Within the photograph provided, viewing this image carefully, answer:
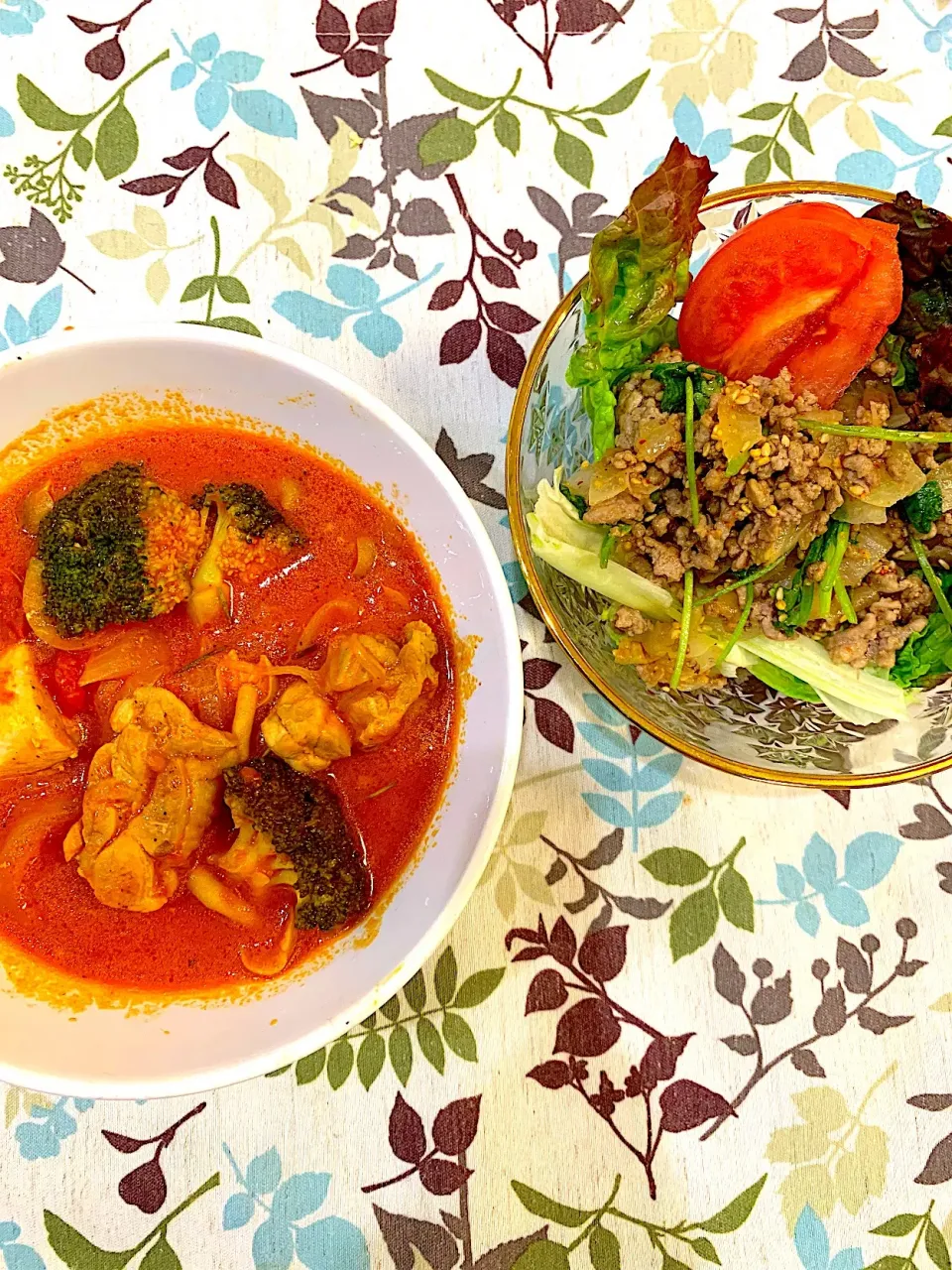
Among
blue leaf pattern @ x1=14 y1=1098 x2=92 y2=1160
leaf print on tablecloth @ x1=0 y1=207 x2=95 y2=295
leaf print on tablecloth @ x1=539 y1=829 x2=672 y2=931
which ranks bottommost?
blue leaf pattern @ x1=14 y1=1098 x2=92 y2=1160

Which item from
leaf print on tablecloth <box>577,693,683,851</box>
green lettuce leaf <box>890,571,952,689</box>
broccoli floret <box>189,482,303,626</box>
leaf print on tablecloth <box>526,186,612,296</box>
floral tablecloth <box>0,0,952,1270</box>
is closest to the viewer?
green lettuce leaf <box>890,571,952,689</box>

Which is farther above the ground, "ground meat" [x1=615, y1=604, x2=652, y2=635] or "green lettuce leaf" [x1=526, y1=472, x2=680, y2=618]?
"green lettuce leaf" [x1=526, y1=472, x2=680, y2=618]

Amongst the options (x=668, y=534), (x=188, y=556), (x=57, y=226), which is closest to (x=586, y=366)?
(x=668, y=534)

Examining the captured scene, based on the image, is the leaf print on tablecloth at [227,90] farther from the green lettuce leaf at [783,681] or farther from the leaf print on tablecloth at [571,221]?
the green lettuce leaf at [783,681]

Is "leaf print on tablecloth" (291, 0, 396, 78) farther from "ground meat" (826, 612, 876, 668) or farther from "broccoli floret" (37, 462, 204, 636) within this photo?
"ground meat" (826, 612, 876, 668)

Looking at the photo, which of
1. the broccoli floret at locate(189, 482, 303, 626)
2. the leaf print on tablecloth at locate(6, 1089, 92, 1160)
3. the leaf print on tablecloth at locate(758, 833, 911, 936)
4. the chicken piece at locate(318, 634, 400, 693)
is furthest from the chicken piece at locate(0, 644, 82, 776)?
the leaf print on tablecloth at locate(758, 833, 911, 936)

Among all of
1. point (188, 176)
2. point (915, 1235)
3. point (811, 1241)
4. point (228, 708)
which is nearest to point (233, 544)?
point (228, 708)

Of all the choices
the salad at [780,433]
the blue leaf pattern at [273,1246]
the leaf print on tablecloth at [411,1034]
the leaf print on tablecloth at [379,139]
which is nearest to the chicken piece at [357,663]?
the salad at [780,433]

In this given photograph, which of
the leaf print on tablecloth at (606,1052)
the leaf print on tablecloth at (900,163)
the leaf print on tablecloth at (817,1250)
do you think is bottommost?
the leaf print on tablecloth at (817,1250)
